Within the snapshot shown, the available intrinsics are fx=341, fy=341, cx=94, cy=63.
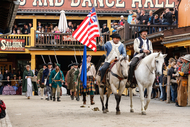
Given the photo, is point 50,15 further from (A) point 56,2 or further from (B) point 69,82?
(B) point 69,82

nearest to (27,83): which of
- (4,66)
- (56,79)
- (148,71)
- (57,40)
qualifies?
(56,79)

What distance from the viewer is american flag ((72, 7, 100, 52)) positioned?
39.7 ft

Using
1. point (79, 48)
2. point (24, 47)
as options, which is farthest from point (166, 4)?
point (24, 47)

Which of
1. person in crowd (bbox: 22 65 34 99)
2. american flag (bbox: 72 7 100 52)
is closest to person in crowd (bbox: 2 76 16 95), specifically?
person in crowd (bbox: 22 65 34 99)

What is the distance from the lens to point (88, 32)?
12227 millimetres

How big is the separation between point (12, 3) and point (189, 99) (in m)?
8.58

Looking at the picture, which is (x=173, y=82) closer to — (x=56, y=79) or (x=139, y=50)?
(x=139, y=50)

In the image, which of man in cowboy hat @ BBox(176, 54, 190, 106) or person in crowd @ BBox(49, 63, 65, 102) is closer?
man in cowboy hat @ BBox(176, 54, 190, 106)

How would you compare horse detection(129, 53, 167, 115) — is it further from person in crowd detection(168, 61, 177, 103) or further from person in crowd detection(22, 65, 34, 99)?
person in crowd detection(22, 65, 34, 99)

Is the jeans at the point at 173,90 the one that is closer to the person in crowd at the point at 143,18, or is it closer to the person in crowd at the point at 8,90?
the person in crowd at the point at 143,18

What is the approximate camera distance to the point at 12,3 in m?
7.51

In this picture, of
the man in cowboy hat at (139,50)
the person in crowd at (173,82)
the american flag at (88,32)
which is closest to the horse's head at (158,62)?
the man in cowboy hat at (139,50)

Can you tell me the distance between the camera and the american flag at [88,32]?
12086 mm

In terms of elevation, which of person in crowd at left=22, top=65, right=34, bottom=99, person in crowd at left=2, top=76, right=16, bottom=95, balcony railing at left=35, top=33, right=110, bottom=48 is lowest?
person in crowd at left=2, top=76, right=16, bottom=95
